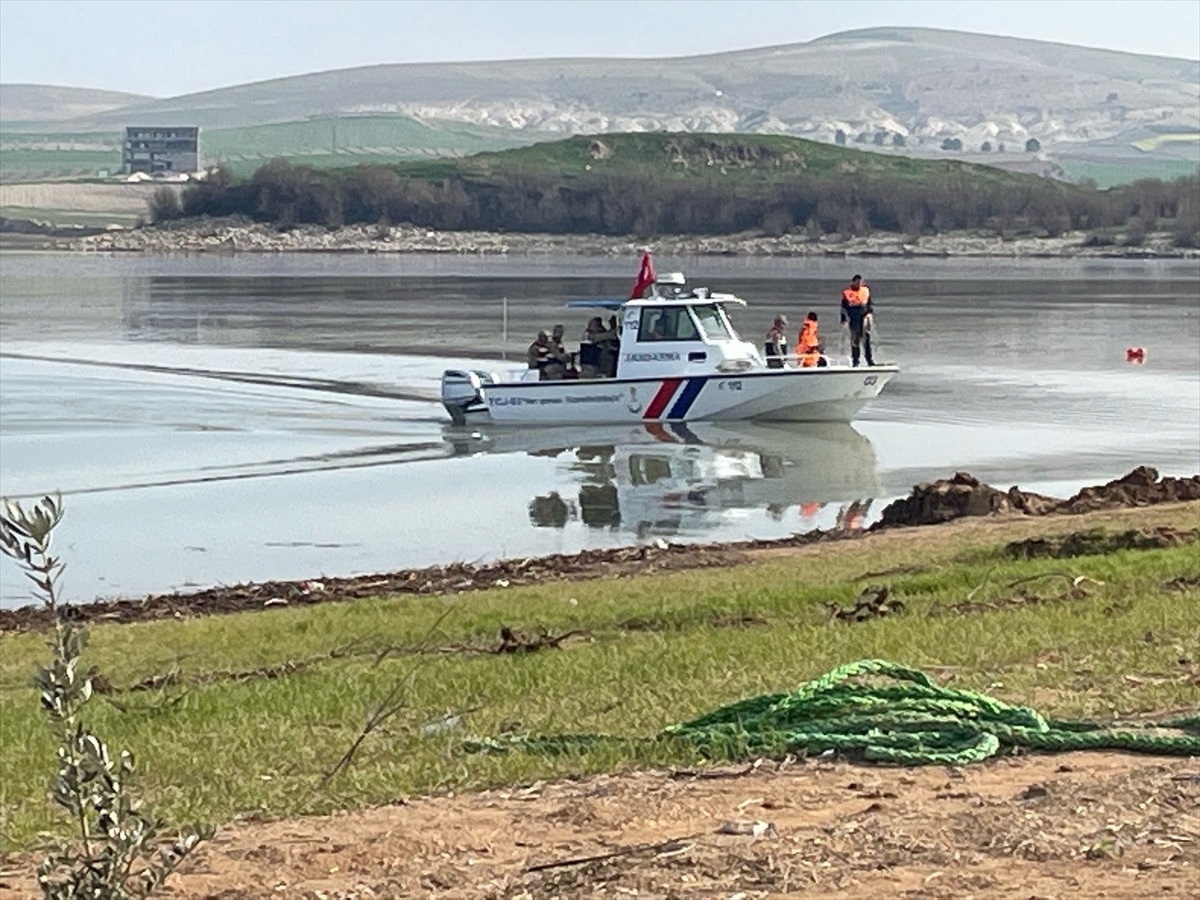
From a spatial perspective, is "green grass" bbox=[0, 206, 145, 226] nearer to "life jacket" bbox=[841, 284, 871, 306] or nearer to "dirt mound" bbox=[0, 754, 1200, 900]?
"life jacket" bbox=[841, 284, 871, 306]

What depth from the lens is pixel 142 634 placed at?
51.2 ft


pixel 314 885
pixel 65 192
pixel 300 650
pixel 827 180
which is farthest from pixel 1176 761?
pixel 65 192

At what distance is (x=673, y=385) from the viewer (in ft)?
109

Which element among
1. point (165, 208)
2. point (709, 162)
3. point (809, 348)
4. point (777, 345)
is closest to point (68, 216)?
point (165, 208)

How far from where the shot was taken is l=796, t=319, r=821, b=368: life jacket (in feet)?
112

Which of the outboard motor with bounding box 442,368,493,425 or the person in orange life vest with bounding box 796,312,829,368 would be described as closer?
the outboard motor with bounding box 442,368,493,425

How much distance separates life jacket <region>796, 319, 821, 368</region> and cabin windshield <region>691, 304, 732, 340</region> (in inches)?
52.5

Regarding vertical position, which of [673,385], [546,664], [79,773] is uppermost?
[79,773]

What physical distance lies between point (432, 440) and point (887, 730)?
24.4 meters

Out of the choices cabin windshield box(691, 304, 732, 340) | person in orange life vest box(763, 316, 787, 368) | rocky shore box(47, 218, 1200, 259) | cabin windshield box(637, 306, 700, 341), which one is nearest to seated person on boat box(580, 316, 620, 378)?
cabin windshield box(637, 306, 700, 341)

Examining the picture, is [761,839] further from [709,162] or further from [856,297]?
[709,162]

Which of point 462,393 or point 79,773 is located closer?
point 79,773

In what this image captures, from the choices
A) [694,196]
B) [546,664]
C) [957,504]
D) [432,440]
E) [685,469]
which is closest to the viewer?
[546,664]

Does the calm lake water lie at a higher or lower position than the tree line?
lower
